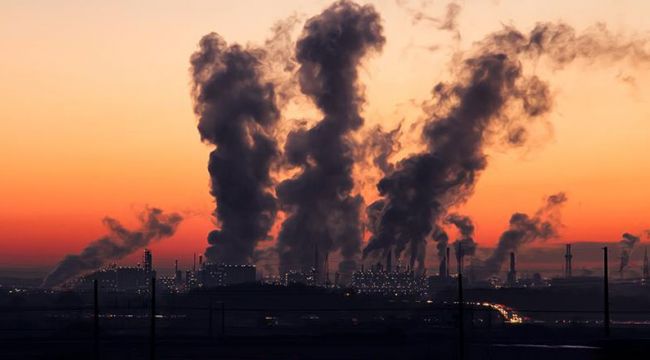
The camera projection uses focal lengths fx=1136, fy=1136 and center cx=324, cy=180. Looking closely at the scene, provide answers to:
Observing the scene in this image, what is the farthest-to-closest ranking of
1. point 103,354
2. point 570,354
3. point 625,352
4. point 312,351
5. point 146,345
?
point 146,345, point 312,351, point 103,354, point 570,354, point 625,352

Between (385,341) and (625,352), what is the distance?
38.2 metres

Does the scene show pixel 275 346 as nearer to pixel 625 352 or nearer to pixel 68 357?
→ pixel 68 357

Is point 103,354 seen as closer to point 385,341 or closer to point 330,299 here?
point 385,341

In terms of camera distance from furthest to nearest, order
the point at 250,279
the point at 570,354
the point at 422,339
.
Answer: the point at 250,279, the point at 422,339, the point at 570,354

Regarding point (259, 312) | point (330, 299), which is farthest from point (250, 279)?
point (259, 312)

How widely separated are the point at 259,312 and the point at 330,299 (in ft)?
77.7

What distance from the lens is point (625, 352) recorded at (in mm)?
44188

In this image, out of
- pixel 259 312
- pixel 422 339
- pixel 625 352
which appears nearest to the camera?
pixel 625 352

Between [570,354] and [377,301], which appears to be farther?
[377,301]

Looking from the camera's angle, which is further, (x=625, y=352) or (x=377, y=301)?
(x=377, y=301)

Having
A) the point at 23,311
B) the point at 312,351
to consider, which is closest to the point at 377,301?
the point at 23,311

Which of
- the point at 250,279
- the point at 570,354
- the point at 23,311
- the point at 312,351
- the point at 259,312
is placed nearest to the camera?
the point at 570,354

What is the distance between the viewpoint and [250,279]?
16625 centimetres

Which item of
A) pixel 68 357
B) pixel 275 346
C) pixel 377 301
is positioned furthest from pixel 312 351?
pixel 377 301
